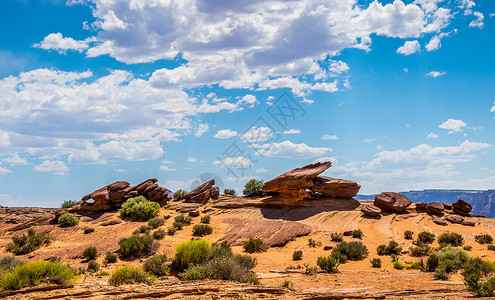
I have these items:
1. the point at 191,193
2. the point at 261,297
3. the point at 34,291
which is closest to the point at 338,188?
the point at 191,193

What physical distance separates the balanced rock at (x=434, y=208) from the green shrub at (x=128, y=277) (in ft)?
92.1

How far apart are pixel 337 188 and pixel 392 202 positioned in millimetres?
5326

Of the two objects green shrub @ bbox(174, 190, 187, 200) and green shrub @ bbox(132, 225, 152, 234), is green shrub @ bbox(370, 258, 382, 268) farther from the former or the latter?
green shrub @ bbox(174, 190, 187, 200)

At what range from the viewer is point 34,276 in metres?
11.3

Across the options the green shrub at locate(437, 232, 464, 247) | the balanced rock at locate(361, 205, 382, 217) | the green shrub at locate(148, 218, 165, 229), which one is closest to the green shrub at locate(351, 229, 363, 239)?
the balanced rock at locate(361, 205, 382, 217)

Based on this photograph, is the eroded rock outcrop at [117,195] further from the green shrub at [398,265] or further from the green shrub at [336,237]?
the green shrub at [398,265]

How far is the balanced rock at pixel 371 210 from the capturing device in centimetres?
3024

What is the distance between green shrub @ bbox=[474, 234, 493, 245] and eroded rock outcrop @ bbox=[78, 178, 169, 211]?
2964 centimetres

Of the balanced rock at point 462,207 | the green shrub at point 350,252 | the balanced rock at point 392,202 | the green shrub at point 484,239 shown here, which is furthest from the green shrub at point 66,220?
the balanced rock at point 462,207

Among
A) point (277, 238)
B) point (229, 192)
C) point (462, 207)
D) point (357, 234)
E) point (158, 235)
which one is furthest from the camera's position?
point (229, 192)

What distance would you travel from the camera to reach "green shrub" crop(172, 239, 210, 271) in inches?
619

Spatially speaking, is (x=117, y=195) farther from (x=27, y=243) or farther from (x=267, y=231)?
(x=267, y=231)

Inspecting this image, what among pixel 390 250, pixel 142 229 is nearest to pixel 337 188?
pixel 390 250

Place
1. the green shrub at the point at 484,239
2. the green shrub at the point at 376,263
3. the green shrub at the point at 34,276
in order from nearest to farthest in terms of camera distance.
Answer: the green shrub at the point at 34,276, the green shrub at the point at 376,263, the green shrub at the point at 484,239
